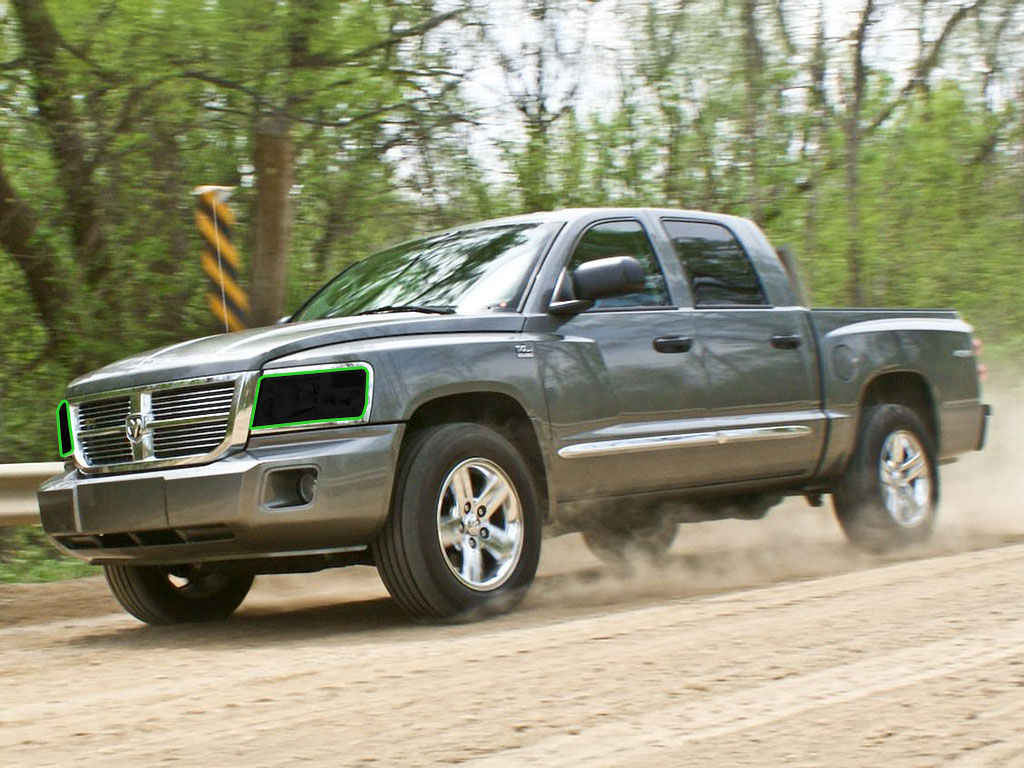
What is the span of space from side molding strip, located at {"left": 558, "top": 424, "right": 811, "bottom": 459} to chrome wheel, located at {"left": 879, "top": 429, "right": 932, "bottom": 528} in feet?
2.63

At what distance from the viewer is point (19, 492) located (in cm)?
745

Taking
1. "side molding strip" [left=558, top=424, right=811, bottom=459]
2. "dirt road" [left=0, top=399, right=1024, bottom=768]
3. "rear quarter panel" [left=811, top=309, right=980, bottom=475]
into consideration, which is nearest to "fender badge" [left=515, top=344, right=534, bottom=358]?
"side molding strip" [left=558, top=424, right=811, bottom=459]

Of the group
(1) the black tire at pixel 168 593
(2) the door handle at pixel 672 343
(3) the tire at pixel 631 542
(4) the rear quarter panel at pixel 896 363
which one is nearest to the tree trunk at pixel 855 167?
(4) the rear quarter panel at pixel 896 363

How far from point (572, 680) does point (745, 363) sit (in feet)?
10.3

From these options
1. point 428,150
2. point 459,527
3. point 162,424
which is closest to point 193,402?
point 162,424

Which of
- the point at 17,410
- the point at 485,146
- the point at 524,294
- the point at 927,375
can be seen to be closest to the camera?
the point at 524,294

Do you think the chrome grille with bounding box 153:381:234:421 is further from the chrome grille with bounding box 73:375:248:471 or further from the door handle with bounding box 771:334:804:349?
the door handle with bounding box 771:334:804:349

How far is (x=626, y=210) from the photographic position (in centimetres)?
695

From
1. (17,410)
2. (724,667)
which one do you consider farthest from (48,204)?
(724,667)

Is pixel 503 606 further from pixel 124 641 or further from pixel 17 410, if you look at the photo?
pixel 17 410

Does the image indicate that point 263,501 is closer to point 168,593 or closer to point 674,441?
point 168,593

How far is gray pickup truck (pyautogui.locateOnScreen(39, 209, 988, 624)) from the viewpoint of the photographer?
5352mm

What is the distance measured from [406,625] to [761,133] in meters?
9.94

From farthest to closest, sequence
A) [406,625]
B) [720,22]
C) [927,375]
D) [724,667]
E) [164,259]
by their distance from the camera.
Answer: [720,22], [164,259], [927,375], [406,625], [724,667]
